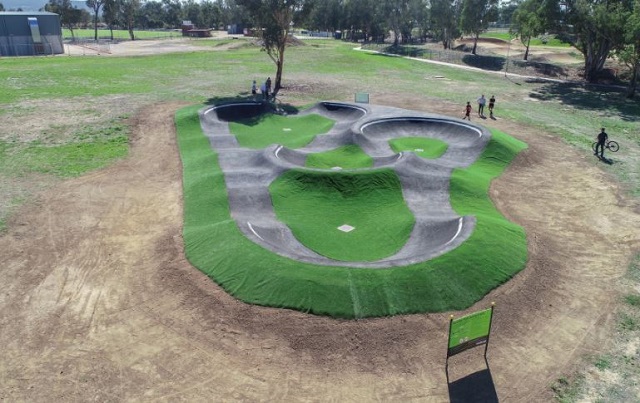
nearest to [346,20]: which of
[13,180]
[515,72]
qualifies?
[515,72]

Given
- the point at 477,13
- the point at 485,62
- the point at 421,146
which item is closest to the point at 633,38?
the point at 421,146

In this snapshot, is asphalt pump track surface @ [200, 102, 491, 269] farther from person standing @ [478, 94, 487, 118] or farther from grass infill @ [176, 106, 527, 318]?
person standing @ [478, 94, 487, 118]

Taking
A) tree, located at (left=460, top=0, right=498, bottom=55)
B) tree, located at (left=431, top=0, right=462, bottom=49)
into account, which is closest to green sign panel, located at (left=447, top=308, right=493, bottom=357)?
tree, located at (left=460, top=0, right=498, bottom=55)

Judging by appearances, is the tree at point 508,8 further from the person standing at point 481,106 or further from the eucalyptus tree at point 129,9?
the eucalyptus tree at point 129,9

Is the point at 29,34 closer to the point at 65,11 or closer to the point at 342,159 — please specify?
the point at 65,11

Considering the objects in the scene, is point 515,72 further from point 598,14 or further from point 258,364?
point 258,364

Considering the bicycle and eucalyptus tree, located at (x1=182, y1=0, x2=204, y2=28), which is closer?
A: the bicycle

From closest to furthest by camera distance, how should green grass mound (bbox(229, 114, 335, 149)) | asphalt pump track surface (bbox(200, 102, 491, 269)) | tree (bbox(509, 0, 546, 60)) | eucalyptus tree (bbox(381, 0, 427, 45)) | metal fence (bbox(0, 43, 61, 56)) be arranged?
asphalt pump track surface (bbox(200, 102, 491, 269)) < green grass mound (bbox(229, 114, 335, 149)) < tree (bbox(509, 0, 546, 60)) < metal fence (bbox(0, 43, 61, 56)) < eucalyptus tree (bbox(381, 0, 427, 45))

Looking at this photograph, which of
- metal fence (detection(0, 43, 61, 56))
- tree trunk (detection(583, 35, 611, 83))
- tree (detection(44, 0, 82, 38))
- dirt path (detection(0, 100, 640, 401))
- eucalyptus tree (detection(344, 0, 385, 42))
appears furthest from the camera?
tree (detection(44, 0, 82, 38))
